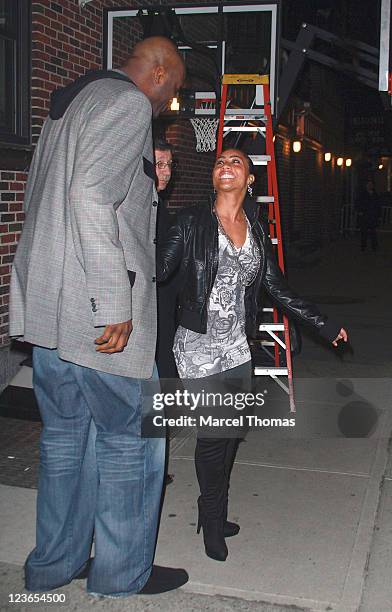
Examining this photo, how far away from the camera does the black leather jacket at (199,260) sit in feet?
11.7

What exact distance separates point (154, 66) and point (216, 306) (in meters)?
1.17

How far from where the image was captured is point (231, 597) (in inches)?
126

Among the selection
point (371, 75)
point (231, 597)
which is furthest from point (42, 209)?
point (371, 75)

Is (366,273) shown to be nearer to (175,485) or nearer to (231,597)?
(175,485)

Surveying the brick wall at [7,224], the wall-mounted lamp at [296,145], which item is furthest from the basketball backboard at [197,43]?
the wall-mounted lamp at [296,145]

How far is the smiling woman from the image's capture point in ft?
11.7

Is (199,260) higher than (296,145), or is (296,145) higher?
(296,145)

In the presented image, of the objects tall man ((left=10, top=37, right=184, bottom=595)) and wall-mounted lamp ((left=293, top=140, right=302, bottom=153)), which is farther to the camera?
wall-mounted lamp ((left=293, top=140, right=302, bottom=153))

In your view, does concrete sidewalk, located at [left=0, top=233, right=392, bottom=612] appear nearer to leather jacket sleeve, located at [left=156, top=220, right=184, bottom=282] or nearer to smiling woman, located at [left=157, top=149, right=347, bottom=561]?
smiling woman, located at [left=157, top=149, right=347, bottom=561]

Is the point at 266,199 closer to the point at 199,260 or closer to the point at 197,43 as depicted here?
the point at 199,260

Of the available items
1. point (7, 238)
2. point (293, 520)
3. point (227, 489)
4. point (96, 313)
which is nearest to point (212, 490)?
point (227, 489)

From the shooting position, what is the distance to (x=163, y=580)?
326 cm

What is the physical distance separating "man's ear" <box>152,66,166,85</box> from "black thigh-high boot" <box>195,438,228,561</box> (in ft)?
5.39

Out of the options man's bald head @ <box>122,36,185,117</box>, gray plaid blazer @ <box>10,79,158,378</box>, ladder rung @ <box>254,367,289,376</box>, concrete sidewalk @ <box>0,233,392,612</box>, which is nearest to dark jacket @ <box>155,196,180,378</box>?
concrete sidewalk @ <box>0,233,392,612</box>
